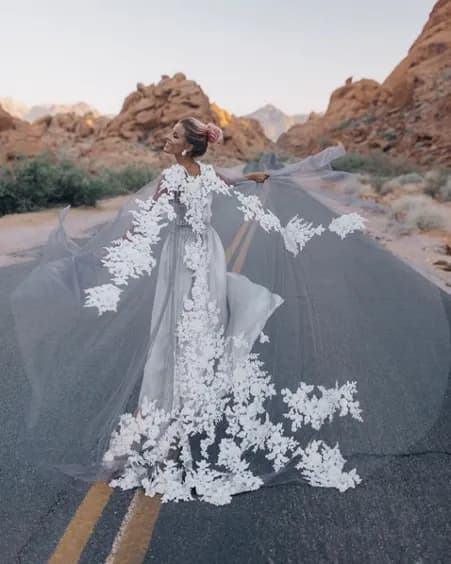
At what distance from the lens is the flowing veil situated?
351cm

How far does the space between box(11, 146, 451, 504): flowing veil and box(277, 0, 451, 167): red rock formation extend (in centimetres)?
3313

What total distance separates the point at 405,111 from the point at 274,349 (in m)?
43.7

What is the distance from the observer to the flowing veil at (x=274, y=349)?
11.5 ft

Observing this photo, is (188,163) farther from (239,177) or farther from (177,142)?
(239,177)

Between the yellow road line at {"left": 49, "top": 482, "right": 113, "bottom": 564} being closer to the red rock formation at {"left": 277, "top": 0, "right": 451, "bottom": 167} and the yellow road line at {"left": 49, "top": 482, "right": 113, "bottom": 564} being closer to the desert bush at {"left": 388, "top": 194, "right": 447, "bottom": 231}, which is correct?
the desert bush at {"left": 388, "top": 194, "right": 447, "bottom": 231}

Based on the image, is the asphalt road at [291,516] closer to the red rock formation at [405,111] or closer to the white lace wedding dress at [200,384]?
the white lace wedding dress at [200,384]

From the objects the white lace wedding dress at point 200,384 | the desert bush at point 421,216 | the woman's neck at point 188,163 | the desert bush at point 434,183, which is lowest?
the desert bush at point 434,183

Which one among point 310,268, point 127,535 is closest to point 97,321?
point 127,535

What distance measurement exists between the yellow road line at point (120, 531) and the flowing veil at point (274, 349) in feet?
0.68

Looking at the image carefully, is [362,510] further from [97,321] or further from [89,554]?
[97,321]

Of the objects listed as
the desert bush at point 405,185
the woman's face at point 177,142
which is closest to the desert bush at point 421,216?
the desert bush at point 405,185

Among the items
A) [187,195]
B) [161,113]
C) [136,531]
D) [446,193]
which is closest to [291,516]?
[136,531]

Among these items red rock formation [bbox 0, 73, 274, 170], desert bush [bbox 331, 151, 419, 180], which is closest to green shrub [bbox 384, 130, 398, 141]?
Answer: desert bush [bbox 331, 151, 419, 180]

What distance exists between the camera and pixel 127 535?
2891mm
